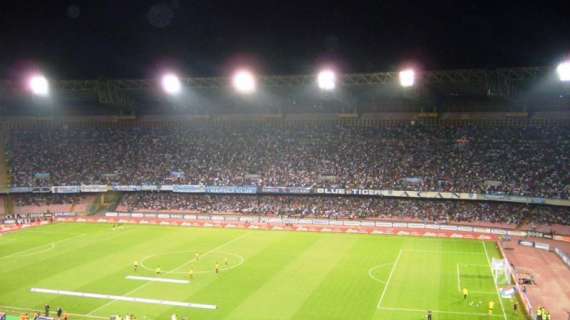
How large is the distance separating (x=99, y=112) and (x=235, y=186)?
32794 millimetres

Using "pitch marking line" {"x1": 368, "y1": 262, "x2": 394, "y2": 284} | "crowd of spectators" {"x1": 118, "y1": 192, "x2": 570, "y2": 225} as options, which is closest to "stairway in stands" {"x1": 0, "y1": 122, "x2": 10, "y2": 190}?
"crowd of spectators" {"x1": 118, "y1": 192, "x2": 570, "y2": 225}

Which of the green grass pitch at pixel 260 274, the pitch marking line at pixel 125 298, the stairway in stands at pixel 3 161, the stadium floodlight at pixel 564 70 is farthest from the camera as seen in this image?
the stairway in stands at pixel 3 161

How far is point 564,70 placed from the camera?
47969mm

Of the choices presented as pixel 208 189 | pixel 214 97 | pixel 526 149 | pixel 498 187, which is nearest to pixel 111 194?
pixel 208 189

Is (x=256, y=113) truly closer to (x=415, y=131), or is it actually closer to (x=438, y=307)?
(x=415, y=131)

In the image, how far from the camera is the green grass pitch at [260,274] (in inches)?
1157

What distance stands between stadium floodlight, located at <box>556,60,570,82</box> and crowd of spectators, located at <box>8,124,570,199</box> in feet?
42.5

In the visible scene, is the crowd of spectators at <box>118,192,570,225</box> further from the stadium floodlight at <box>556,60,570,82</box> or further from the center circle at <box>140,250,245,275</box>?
the center circle at <box>140,250,245,275</box>

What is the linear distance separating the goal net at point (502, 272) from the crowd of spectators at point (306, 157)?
24.3 meters

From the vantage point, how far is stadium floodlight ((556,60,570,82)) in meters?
47.6

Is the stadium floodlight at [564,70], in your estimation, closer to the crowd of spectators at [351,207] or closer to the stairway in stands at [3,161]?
the crowd of spectators at [351,207]

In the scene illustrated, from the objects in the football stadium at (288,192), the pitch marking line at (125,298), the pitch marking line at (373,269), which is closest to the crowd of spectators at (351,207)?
the football stadium at (288,192)

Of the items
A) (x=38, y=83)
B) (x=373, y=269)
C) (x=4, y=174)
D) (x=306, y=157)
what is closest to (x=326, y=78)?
(x=306, y=157)

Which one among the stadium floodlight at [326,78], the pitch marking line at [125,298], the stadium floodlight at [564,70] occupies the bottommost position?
the pitch marking line at [125,298]
